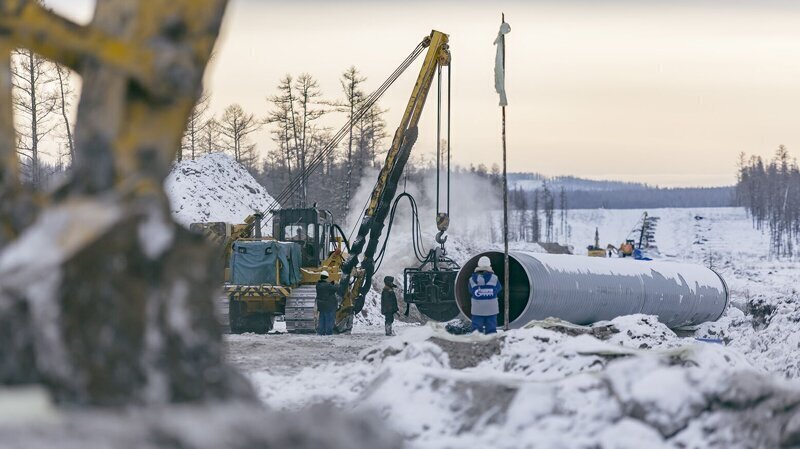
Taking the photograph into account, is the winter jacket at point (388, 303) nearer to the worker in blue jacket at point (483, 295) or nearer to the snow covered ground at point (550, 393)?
the worker in blue jacket at point (483, 295)

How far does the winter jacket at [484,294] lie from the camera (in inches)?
751

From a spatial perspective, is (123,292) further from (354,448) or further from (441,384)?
(441,384)

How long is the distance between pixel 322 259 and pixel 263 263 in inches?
96.4

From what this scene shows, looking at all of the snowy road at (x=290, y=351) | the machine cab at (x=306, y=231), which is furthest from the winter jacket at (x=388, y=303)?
the machine cab at (x=306, y=231)

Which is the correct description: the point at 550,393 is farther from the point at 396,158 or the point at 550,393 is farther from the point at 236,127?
the point at 236,127

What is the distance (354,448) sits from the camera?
6434mm

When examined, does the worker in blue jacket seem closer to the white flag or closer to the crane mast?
the white flag

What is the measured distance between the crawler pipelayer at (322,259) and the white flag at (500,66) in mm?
8399

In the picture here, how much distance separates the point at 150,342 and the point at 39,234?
3.39 feet

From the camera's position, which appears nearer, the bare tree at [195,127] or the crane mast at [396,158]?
the crane mast at [396,158]

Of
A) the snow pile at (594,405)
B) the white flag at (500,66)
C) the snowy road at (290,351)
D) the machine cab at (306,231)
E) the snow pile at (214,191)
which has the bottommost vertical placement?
the snowy road at (290,351)

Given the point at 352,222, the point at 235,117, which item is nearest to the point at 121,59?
the point at 352,222

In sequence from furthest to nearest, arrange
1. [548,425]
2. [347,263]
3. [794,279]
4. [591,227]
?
[591,227]
[794,279]
[347,263]
[548,425]

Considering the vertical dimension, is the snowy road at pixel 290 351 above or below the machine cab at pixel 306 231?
below
